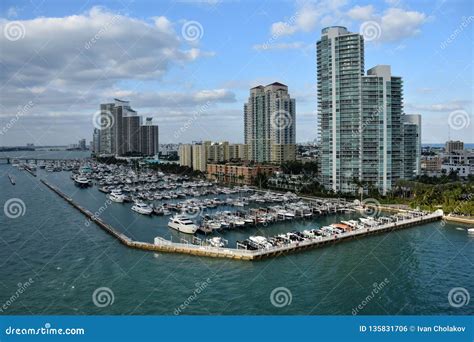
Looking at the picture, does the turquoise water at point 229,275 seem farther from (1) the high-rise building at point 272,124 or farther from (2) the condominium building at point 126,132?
(2) the condominium building at point 126,132

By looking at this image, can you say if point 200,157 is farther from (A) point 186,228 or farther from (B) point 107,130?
(B) point 107,130

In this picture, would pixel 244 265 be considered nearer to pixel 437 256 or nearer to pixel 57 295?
pixel 57 295

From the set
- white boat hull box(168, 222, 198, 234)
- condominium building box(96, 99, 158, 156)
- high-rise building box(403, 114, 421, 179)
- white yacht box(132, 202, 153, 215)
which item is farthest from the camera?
condominium building box(96, 99, 158, 156)

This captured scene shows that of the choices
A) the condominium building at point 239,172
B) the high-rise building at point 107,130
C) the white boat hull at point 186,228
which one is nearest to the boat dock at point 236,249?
the white boat hull at point 186,228

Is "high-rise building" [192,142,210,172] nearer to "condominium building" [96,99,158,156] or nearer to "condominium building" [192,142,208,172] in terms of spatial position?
"condominium building" [192,142,208,172]

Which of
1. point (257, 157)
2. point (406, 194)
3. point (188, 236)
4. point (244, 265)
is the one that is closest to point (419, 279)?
point (244, 265)

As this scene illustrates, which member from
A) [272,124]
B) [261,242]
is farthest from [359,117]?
[272,124]

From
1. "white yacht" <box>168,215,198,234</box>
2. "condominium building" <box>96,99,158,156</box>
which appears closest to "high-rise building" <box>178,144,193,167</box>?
"condominium building" <box>96,99,158,156</box>
